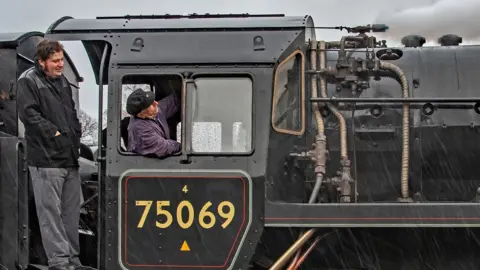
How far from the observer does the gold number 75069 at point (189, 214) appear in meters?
4.73

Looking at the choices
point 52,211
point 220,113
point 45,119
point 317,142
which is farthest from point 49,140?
point 317,142

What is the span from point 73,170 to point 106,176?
16.3 inches

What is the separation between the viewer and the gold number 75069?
4.73 metres

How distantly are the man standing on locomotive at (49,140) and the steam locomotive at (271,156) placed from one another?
0.19m

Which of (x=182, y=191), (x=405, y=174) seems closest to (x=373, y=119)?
(x=405, y=174)

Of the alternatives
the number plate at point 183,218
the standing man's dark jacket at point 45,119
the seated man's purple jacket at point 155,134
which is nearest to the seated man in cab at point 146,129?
the seated man's purple jacket at point 155,134

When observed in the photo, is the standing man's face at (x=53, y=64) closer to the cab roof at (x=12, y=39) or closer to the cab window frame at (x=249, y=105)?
the cab roof at (x=12, y=39)

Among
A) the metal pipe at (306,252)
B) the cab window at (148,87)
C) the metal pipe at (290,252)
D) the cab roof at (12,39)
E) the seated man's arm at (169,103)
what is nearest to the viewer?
the metal pipe at (290,252)

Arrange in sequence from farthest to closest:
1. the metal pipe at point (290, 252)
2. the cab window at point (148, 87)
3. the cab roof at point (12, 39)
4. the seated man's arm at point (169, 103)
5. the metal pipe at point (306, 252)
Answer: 1. the cab roof at point (12, 39)
2. the seated man's arm at point (169, 103)
3. the cab window at point (148, 87)
4. the metal pipe at point (306, 252)
5. the metal pipe at point (290, 252)

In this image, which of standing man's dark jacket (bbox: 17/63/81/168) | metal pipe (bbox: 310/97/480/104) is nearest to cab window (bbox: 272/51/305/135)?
metal pipe (bbox: 310/97/480/104)

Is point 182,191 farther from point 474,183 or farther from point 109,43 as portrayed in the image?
point 474,183

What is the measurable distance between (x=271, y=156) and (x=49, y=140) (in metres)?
1.83

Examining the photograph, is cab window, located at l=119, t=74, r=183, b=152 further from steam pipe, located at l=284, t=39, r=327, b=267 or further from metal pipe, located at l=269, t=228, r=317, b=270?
metal pipe, located at l=269, t=228, r=317, b=270

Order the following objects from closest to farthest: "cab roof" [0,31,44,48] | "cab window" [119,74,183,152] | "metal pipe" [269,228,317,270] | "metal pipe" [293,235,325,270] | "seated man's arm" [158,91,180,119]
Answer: "metal pipe" [269,228,317,270]
"metal pipe" [293,235,325,270]
"cab window" [119,74,183,152]
"seated man's arm" [158,91,180,119]
"cab roof" [0,31,44,48]
